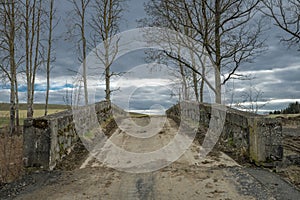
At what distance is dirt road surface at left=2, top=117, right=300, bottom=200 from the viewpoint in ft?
12.9

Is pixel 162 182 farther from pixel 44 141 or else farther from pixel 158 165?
pixel 44 141

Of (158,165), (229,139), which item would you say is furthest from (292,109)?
(158,165)

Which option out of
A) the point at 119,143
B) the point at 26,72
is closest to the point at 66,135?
the point at 119,143

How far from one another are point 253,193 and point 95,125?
22.8ft

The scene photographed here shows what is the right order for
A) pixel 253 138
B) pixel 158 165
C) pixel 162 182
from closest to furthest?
pixel 162 182 < pixel 253 138 < pixel 158 165

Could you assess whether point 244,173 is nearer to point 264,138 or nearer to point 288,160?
point 264,138

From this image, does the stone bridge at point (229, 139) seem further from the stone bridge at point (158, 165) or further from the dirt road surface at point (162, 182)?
the dirt road surface at point (162, 182)

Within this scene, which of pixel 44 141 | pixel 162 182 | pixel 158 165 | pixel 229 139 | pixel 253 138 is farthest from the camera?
pixel 229 139

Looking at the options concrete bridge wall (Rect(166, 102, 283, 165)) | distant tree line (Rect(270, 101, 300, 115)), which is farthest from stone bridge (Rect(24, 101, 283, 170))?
distant tree line (Rect(270, 101, 300, 115))

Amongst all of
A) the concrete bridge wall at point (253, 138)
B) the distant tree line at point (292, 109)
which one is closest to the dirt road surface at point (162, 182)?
the concrete bridge wall at point (253, 138)

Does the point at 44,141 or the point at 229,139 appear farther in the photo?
the point at 229,139

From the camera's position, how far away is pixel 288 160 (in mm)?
5398

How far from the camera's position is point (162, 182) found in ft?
14.4

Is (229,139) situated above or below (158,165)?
above
